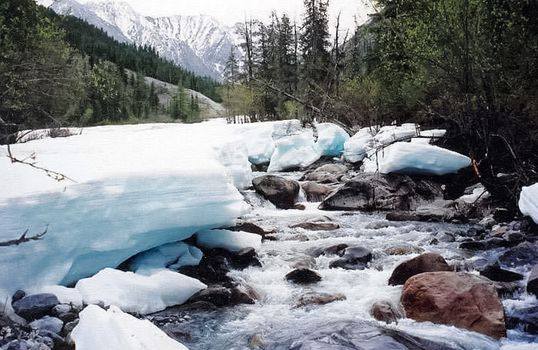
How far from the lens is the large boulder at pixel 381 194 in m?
10.8

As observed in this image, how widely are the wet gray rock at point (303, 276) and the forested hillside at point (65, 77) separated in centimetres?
310

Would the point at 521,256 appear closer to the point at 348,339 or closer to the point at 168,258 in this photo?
the point at 348,339

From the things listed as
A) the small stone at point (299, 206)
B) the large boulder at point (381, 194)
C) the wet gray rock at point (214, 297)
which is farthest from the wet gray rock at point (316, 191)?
the wet gray rock at point (214, 297)

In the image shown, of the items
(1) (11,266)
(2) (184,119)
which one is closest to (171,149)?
(1) (11,266)

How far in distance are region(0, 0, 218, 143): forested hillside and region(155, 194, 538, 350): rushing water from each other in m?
2.60

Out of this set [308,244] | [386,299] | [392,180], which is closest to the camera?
[386,299]

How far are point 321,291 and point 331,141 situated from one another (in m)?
11.4

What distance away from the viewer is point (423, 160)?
11.2 meters

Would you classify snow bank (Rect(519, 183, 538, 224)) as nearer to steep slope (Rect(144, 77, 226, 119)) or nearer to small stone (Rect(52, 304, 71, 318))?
small stone (Rect(52, 304, 71, 318))

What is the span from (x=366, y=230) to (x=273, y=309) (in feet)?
12.2

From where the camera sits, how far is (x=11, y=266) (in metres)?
5.03

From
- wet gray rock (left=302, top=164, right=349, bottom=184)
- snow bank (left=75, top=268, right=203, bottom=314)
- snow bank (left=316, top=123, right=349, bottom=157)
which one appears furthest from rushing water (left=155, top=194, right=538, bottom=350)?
snow bank (left=316, top=123, right=349, bottom=157)

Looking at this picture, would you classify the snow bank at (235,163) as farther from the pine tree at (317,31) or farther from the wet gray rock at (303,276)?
the pine tree at (317,31)

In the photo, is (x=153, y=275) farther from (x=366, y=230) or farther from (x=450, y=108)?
(x=450, y=108)
